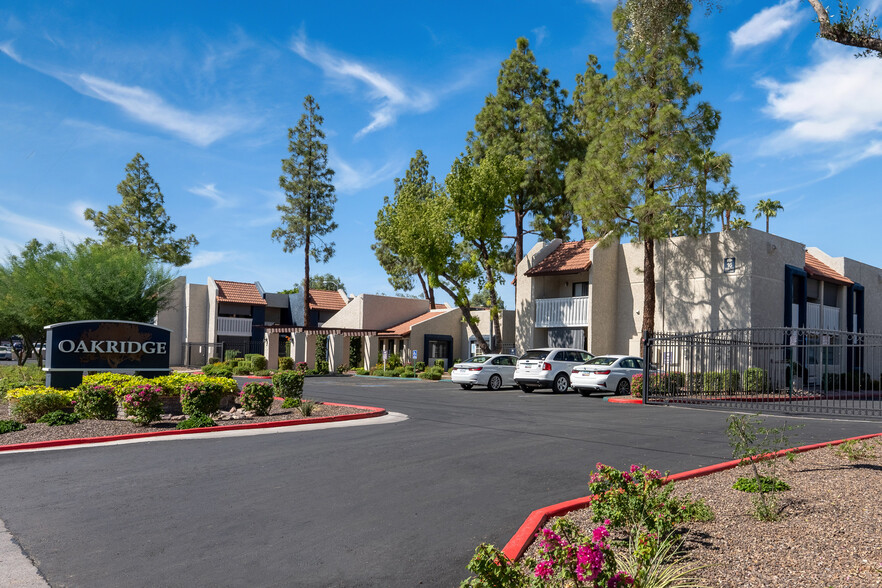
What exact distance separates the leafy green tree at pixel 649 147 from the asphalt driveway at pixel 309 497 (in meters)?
15.3

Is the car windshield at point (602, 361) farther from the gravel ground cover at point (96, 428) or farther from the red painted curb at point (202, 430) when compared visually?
the gravel ground cover at point (96, 428)

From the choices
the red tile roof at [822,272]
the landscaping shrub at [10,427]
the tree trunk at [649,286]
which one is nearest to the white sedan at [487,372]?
the tree trunk at [649,286]

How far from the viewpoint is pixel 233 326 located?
47.5m

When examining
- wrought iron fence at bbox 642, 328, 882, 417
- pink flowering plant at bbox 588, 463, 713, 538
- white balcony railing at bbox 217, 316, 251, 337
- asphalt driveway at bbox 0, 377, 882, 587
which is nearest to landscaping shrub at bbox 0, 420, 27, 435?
asphalt driveway at bbox 0, 377, 882, 587

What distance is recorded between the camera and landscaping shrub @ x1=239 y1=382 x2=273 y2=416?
14938 millimetres

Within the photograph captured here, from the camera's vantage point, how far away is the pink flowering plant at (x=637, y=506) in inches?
206

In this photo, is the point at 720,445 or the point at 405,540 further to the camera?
the point at 720,445

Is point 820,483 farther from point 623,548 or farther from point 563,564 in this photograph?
point 563,564

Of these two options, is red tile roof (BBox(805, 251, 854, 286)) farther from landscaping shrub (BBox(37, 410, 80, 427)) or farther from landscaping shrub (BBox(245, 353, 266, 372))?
landscaping shrub (BBox(37, 410, 80, 427))

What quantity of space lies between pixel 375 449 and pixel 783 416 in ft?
39.6

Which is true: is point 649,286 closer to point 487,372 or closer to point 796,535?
point 487,372

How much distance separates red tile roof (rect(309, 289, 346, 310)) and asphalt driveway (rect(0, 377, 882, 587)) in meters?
40.1

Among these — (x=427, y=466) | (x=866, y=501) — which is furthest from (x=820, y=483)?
(x=427, y=466)

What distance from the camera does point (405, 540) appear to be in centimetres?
588
